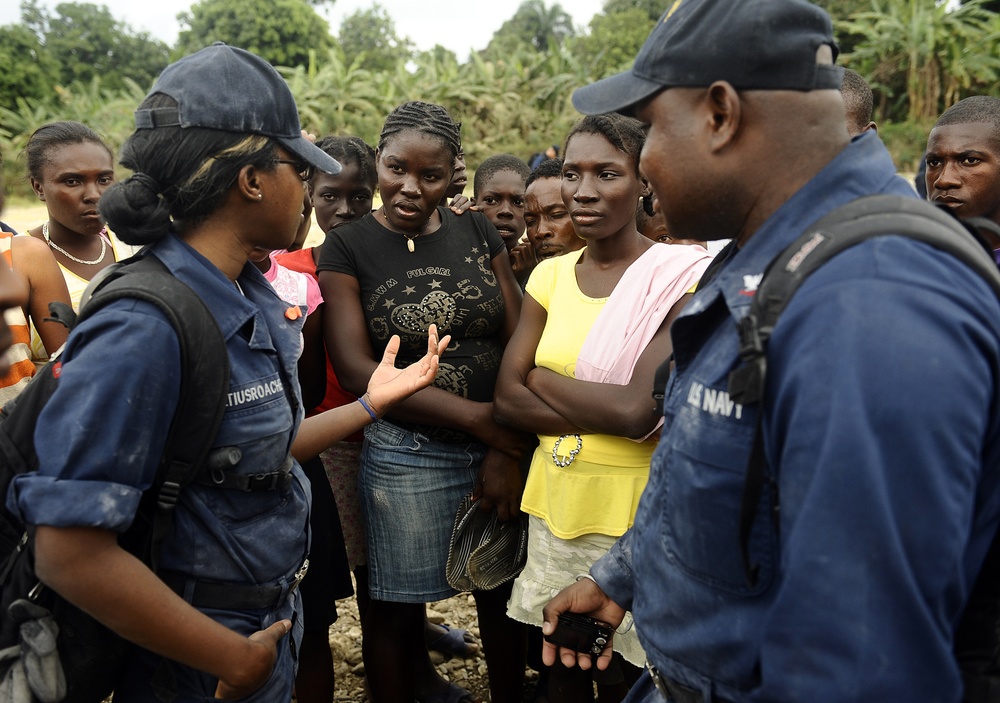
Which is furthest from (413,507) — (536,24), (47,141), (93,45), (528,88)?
(536,24)

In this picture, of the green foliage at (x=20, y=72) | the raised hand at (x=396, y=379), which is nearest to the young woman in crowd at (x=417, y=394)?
the raised hand at (x=396, y=379)

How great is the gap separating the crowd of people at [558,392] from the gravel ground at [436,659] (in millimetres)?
208

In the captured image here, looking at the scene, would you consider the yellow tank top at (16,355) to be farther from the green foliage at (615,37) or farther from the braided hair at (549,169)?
the green foliage at (615,37)

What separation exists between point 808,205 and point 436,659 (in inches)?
120

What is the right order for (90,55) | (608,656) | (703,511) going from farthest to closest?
(90,55), (608,656), (703,511)

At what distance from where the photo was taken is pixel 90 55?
3888 centimetres

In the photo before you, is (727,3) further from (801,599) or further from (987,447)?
(801,599)

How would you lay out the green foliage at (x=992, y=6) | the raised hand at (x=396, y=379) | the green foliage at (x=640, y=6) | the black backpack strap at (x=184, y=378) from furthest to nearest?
the green foliage at (x=640, y=6)
the green foliage at (x=992, y=6)
the raised hand at (x=396, y=379)
the black backpack strap at (x=184, y=378)

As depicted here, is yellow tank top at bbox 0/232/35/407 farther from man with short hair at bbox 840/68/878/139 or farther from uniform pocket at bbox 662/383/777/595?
man with short hair at bbox 840/68/878/139

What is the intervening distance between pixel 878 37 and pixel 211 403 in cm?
1995

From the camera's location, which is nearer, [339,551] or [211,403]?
[211,403]

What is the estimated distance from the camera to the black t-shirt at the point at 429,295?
293 centimetres

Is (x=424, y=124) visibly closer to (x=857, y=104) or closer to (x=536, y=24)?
(x=857, y=104)

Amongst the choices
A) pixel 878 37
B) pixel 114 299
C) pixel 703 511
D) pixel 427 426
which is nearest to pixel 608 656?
pixel 703 511
